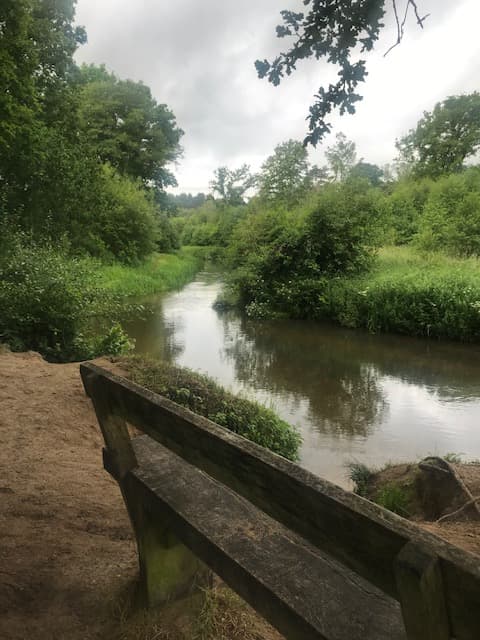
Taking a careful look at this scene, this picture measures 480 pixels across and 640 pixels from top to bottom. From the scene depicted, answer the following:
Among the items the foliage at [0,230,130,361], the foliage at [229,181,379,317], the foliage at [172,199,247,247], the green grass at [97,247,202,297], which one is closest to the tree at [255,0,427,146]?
the foliage at [0,230,130,361]

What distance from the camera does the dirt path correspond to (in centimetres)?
240

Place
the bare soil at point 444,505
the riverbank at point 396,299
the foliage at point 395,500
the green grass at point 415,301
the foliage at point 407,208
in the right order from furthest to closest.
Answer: the foliage at point 407,208
the riverbank at point 396,299
the green grass at point 415,301
the foliage at point 395,500
the bare soil at point 444,505

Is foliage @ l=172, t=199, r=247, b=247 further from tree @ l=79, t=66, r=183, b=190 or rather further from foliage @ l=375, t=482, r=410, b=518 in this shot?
foliage @ l=375, t=482, r=410, b=518

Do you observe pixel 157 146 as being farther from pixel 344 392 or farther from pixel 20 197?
pixel 344 392

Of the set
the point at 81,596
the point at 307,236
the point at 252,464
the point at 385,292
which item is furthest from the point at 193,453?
the point at 307,236

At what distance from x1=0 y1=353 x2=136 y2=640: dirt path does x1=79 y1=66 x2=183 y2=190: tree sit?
100 ft

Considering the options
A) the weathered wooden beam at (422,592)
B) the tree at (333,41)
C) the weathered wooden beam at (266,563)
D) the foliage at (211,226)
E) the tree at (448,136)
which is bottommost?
the weathered wooden beam at (266,563)

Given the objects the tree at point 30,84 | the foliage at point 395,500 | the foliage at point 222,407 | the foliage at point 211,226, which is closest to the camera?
the foliage at point 395,500

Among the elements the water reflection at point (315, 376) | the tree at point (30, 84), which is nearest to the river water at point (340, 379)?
the water reflection at point (315, 376)

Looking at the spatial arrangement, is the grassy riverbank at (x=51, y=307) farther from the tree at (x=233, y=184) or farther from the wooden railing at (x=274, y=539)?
the tree at (x=233, y=184)

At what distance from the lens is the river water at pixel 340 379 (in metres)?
7.48

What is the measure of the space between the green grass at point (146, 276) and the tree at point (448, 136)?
74.5 feet

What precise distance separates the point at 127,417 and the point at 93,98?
36.4 metres

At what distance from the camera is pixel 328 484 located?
116 cm
